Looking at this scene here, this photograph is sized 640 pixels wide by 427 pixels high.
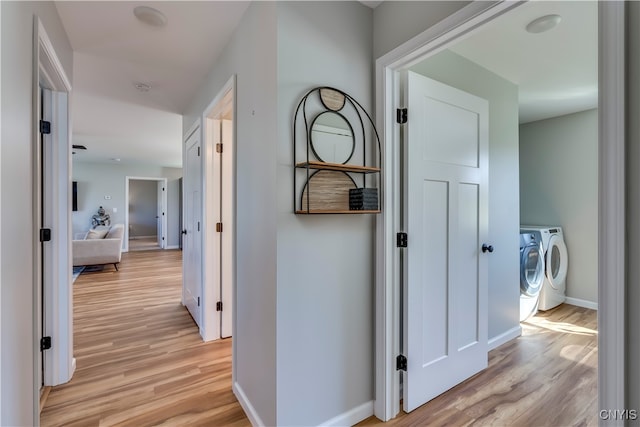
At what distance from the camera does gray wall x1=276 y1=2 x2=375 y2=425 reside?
1.44m

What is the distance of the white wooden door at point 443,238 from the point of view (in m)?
1.76

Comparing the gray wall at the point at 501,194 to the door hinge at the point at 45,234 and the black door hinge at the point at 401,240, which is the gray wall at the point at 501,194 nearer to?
the black door hinge at the point at 401,240

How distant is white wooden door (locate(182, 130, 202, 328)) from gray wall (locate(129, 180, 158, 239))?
28.2 ft

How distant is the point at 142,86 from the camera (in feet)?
9.37

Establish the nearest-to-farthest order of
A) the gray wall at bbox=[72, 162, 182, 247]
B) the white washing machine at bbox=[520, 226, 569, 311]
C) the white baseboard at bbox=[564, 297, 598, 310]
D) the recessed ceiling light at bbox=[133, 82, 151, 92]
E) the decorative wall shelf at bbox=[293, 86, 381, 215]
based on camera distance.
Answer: the decorative wall shelf at bbox=[293, 86, 381, 215] → the recessed ceiling light at bbox=[133, 82, 151, 92] → the white washing machine at bbox=[520, 226, 569, 311] → the white baseboard at bbox=[564, 297, 598, 310] → the gray wall at bbox=[72, 162, 182, 247]

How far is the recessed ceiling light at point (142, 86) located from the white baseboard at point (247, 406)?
270 centimetres

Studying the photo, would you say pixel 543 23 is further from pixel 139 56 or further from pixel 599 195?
pixel 139 56

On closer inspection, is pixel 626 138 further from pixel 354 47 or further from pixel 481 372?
pixel 481 372

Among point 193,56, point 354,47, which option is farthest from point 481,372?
point 193,56

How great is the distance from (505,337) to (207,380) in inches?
99.1

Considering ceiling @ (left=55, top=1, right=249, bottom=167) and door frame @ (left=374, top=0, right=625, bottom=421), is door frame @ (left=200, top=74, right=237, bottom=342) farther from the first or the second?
door frame @ (left=374, top=0, right=625, bottom=421)

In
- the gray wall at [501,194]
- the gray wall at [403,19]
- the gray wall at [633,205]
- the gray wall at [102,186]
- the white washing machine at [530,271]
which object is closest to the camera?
the gray wall at [633,205]

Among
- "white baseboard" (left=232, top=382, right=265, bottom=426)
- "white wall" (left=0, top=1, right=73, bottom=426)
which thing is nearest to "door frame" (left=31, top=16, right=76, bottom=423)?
"white wall" (left=0, top=1, right=73, bottom=426)

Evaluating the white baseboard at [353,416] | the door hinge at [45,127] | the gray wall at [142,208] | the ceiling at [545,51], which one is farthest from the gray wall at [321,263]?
the gray wall at [142,208]
